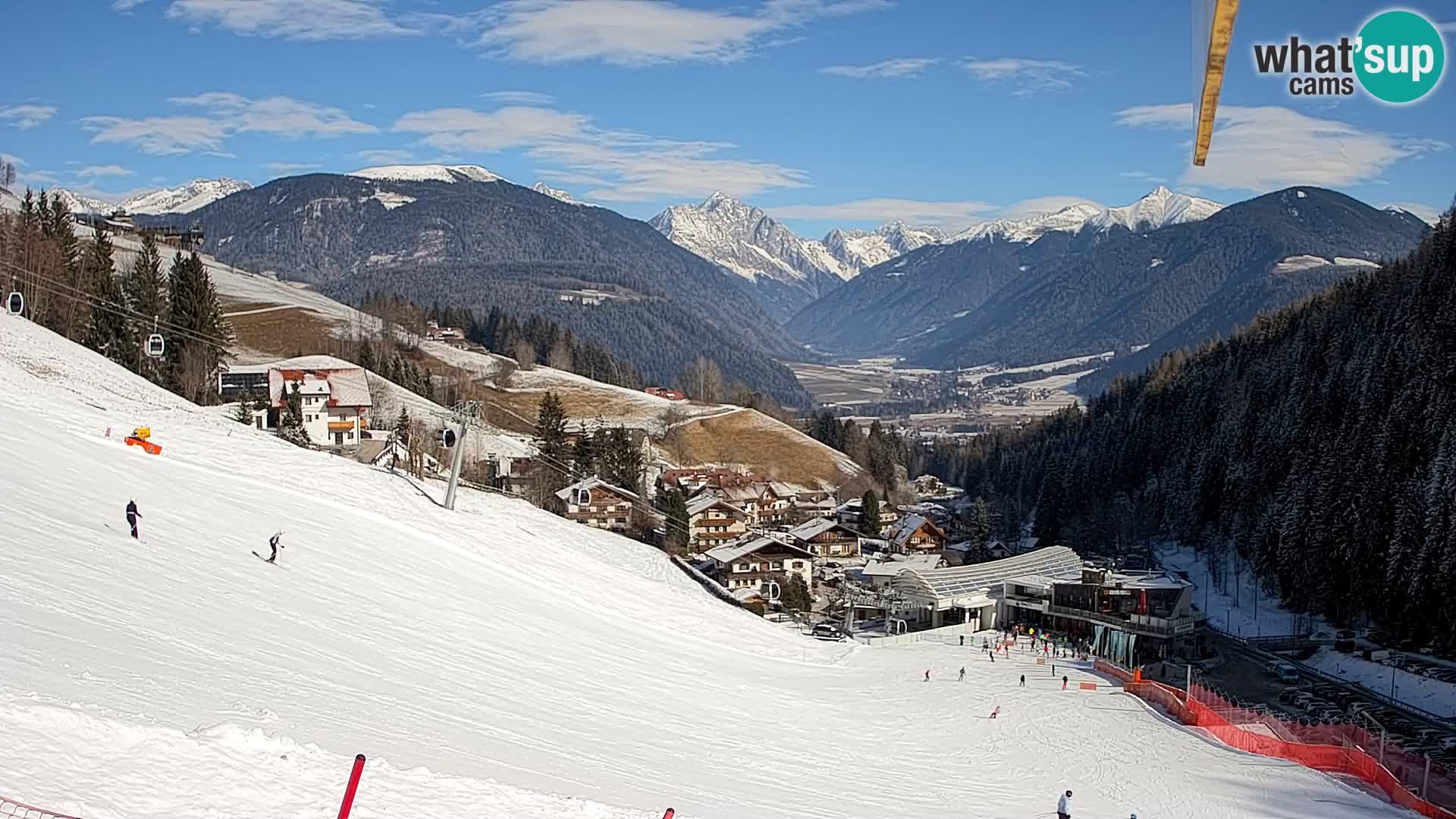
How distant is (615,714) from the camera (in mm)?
22203

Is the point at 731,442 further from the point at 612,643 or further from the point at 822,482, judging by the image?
the point at 612,643

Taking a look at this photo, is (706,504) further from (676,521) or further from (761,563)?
(761,563)

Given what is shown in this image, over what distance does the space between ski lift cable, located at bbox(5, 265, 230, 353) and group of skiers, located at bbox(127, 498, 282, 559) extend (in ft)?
134

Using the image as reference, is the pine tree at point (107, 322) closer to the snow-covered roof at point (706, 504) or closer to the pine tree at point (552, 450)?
the pine tree at point (552, 450)

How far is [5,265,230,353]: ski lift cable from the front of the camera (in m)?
62.8

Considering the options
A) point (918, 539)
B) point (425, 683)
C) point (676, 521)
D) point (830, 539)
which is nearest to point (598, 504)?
point (676, 521)

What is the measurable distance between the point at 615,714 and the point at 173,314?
5709 cm

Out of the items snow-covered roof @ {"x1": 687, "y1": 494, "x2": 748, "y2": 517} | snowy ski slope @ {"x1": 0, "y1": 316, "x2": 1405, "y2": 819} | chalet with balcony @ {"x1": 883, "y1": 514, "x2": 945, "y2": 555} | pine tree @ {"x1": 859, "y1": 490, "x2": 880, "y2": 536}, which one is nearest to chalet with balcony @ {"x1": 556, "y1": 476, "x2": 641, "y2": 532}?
snow-covered roof @ {"x1": 687, "y1": 494, "x2": 748, "y2": 517}

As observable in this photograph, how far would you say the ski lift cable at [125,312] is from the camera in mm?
62750

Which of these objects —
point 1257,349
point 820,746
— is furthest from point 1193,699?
point 1257,349

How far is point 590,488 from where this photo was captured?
7169 centimetres

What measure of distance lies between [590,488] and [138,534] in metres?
47.4

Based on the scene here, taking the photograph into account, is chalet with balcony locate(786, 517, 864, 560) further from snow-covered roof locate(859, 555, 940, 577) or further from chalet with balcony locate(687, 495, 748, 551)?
chalet with balcony locate(687, 495, 748, 551)

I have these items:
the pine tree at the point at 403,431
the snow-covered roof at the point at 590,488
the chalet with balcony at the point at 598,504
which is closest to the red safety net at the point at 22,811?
the pine tree at the point at 403,431
